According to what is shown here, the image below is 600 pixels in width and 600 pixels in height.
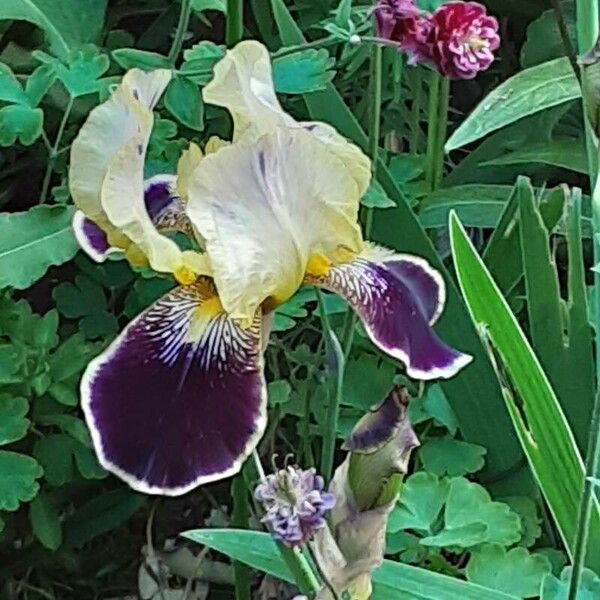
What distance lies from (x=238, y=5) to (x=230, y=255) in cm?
25

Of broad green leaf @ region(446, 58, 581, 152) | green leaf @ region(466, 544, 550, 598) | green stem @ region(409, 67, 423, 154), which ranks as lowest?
green leaf @ region(466, 544, 550, 598)

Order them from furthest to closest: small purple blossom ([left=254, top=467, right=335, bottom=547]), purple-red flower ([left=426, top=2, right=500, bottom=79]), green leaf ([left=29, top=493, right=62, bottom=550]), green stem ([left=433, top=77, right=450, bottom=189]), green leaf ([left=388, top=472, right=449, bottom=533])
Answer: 1. green stem ([left=433, top=77, right=450, bottom=189])
2. green leaf ([left=29, top=493, right=62, bottom=550])
3. green leaf ([left=388, top=472, right=449, bottom=533])
4. purple-red flower ([left=426, top=2, right=500, bottom=79])
5. small purple blossom ([left=254, top=467, right=335, bottom=547])

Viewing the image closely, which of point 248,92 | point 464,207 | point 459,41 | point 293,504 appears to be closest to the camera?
point 293,504

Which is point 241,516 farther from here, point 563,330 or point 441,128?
point 441,128

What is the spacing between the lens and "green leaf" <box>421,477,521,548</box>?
80 cm

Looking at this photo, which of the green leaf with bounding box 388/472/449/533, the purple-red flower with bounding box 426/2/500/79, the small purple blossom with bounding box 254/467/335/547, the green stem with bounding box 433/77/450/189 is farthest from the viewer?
the green stem with bounding box 433/77/450/189

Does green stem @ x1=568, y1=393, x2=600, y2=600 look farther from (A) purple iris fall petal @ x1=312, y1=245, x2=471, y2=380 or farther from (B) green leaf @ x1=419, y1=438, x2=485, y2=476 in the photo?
(B) green leaf @ x1=419, y1=438, x2=485, y2=476

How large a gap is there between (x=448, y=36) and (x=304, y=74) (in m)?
0.14

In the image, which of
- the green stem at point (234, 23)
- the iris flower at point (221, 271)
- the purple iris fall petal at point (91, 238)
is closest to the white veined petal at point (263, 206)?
the iris flower at point (221, 271)

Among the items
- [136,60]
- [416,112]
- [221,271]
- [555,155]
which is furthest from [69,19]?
[221,271]

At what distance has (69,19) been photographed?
3.29ft

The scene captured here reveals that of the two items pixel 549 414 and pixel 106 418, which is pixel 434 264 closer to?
pixel 549 414

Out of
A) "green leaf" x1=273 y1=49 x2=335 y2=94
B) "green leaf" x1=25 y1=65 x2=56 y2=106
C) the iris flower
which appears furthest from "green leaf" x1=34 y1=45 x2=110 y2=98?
the iris flower

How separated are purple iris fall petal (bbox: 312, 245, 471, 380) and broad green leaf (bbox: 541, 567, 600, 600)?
0.10 m
